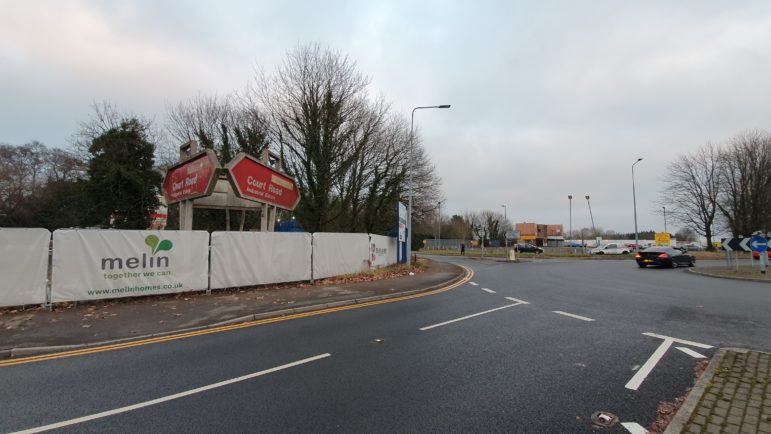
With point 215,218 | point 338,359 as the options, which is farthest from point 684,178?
point 338,359

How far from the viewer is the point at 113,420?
12.3ft

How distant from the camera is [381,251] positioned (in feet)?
67.5

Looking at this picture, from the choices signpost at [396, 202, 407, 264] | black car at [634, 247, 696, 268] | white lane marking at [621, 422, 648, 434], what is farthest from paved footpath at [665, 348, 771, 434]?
black car at [634, 247, 696, 268]

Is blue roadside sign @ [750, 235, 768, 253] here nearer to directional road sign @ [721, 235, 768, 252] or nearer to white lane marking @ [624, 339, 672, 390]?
directional road sign @ [721, 235, 768, 252]

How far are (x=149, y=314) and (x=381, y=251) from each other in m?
12.9

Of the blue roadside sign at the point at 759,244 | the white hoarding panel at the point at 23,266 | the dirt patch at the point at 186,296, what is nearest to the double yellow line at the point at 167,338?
the dirt patch at the point at 186,296

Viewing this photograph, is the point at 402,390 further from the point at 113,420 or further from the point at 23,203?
the point at 23,203

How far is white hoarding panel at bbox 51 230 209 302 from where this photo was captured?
30.3ft

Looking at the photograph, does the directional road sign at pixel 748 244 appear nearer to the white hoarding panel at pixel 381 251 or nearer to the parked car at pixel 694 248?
the white hoarding panel at pixel 381 251

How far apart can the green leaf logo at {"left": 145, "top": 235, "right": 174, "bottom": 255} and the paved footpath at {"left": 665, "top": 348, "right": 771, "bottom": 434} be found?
11283 mm

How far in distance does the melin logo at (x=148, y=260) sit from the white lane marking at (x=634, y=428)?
10904 mm

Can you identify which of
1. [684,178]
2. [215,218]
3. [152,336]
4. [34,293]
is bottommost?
[152,336]

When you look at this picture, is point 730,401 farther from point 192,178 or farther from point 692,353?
point 192,178

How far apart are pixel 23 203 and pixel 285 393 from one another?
54156mm
